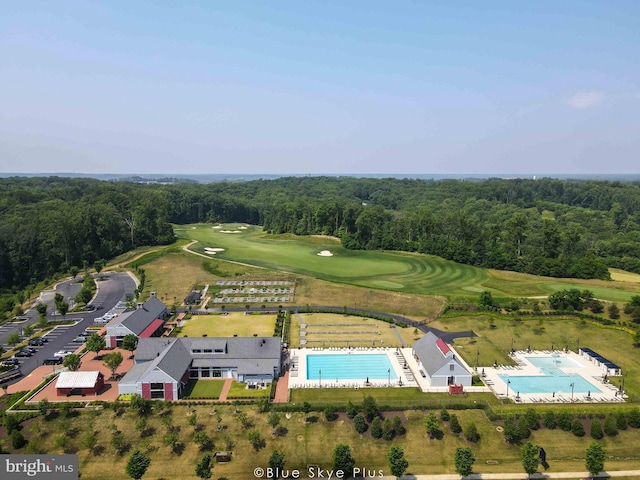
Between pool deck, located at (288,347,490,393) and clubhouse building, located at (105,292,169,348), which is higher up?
clubhouse building, located at (105,292,169,348)

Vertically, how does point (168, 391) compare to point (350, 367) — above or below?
above

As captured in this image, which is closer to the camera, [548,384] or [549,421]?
[549,421]

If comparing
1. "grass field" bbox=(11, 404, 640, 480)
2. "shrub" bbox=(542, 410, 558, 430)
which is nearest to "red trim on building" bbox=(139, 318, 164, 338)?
"grass field" bbox=(11, 404, 640, 480)

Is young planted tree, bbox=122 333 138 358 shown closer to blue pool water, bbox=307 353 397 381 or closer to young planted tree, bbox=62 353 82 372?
young planted tree, bbox=62 353 82 372

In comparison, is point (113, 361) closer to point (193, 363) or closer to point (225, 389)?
point (193, 363)

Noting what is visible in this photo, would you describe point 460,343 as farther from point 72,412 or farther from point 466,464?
point 72,412

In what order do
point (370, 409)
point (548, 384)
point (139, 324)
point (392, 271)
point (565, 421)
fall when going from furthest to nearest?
1. point (392, 271)
2. point (139, 324)
3. point (548, 384)
4. point (370, 409)
5. point (565, 421)

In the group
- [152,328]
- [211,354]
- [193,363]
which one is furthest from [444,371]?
[152,328]
